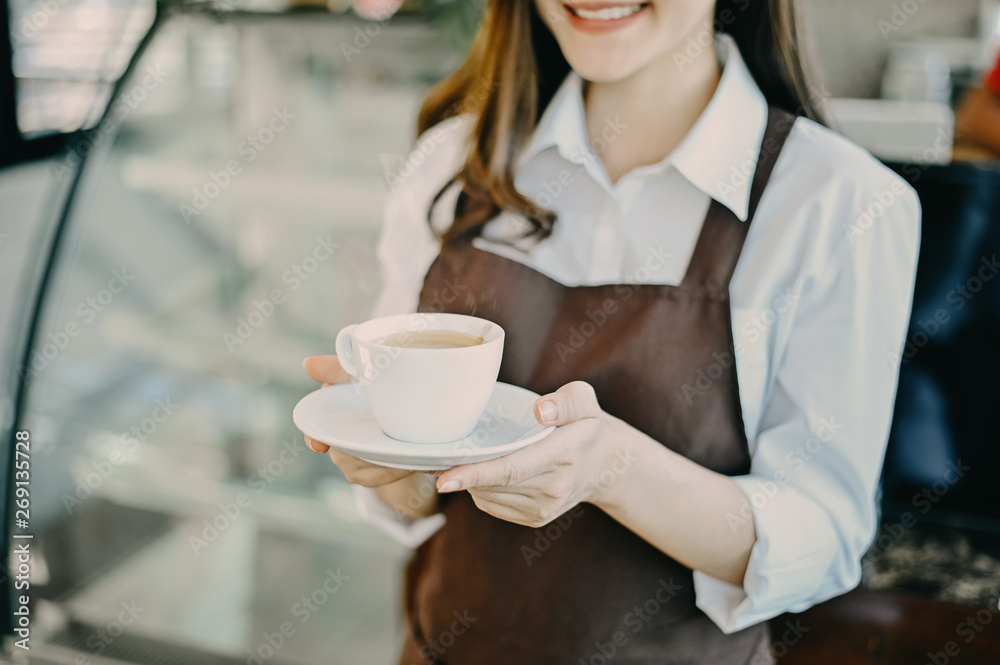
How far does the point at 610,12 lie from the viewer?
2.96 ft

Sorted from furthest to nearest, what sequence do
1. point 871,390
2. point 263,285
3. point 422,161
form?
point 263,285 → point 422,161 → point 871,390

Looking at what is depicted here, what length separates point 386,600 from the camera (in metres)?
2.12

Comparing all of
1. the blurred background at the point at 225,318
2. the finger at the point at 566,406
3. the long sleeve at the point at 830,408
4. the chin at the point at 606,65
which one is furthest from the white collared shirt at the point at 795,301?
the blurred background at the point at 225,318

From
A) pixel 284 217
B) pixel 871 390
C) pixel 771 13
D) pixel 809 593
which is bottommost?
pixel 284 217

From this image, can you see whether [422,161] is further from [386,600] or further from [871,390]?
[386,600]

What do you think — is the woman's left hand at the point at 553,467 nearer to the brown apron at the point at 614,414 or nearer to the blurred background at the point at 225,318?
the brown apron at the point at 614,414

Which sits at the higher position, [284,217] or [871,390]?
[871,390]

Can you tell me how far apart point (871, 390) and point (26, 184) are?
70.4 inches

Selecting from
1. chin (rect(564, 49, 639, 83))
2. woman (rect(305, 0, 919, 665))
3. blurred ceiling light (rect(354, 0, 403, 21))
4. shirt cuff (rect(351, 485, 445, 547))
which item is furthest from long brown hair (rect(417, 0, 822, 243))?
blurred ceiling light (rect(354, 0, 403, 21))

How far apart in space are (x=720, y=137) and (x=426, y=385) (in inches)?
20.8

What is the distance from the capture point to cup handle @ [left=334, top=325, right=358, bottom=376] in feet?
2.41

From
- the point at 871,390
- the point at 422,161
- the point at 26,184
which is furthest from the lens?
the point at 26,184

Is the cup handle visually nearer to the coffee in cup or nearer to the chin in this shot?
the coffee in cup

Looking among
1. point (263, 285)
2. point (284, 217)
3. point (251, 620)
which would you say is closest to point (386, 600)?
point (251, 620)
